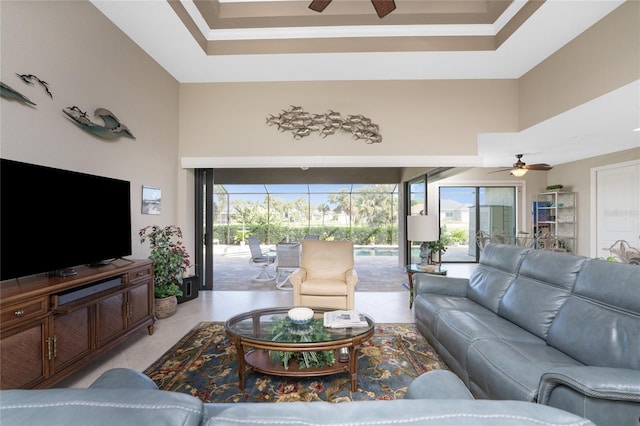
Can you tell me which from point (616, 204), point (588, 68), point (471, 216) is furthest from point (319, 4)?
point (471, 216)

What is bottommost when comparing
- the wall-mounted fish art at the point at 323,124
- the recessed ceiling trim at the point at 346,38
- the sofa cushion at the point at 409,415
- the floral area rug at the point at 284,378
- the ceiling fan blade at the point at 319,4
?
the floral area rug at the point at 284,378

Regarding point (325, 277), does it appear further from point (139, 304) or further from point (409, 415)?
point (409, 415)

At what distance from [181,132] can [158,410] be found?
15.6ft

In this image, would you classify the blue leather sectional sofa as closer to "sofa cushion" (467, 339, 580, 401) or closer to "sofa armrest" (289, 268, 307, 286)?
"sofa cushion" (467, 339, 580, 401)

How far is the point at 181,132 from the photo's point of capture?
4559 millimetres

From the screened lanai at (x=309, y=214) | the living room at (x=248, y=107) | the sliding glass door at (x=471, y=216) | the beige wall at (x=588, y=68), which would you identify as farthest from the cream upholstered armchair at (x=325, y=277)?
the screened lanai at (x=309, y=214)

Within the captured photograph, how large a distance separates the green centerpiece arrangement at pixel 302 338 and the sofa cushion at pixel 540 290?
1.52 meters

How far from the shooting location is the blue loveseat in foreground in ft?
1.54

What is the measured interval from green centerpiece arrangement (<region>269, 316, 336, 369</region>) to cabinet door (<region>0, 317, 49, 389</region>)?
1489mm

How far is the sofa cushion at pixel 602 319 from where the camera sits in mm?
1591

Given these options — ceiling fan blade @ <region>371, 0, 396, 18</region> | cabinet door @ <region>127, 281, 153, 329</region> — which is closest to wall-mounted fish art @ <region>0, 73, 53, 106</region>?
cabinet door @ <region>127, 281, 153, 329</region>

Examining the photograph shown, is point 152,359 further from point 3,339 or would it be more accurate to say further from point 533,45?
point 533,45

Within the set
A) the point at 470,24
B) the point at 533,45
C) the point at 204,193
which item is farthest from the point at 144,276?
the point at 533,45

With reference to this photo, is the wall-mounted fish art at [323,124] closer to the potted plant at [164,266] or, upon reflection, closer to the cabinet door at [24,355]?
the potted plant at [164,266]
